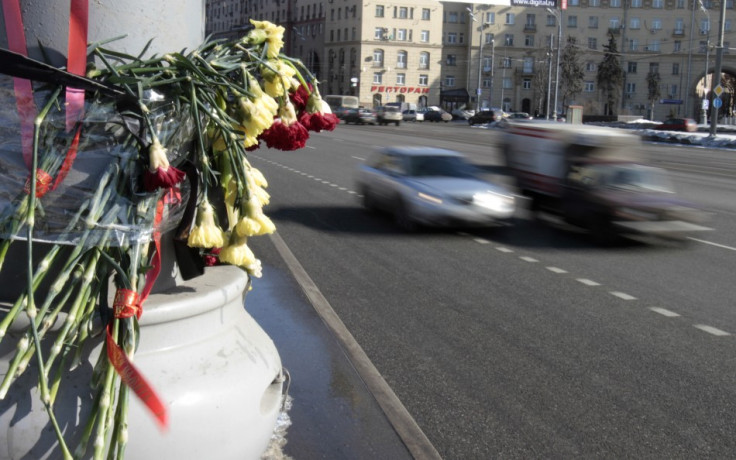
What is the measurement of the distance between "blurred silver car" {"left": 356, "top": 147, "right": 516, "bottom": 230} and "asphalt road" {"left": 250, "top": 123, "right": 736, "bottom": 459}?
1.06 ft

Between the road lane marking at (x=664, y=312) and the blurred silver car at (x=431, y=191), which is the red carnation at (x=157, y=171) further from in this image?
Answer: the blurred silver car at (x=431, y=191)

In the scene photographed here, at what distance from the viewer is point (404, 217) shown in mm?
15000

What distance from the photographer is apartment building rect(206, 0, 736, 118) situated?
109750 millimetres

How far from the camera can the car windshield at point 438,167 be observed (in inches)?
623

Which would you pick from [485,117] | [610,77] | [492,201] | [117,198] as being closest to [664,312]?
[492,201]

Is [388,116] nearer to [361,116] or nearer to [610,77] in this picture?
[361,116]

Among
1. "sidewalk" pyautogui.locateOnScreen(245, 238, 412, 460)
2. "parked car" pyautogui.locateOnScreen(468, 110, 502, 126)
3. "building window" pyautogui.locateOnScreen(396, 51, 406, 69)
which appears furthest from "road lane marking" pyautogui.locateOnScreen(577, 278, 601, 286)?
"building window" pyautogui.locateOnScreen(396, 51, 406, 69)

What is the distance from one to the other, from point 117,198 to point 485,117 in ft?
257

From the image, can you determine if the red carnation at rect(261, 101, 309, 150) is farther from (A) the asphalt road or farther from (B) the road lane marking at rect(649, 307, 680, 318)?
(B) the road lane marking at rect(649, 307, 680, 318)

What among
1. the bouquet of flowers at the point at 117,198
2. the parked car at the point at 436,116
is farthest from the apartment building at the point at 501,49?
the bouquet of flowers at the point at 117,198

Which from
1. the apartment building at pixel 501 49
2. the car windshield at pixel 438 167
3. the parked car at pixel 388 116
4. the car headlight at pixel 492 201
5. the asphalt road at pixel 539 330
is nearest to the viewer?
the asphalt road at pixel 539 330

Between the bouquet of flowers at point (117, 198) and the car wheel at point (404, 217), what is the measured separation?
38.1 ft

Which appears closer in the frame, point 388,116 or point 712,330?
point 712,330

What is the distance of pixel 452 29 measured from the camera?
122m
